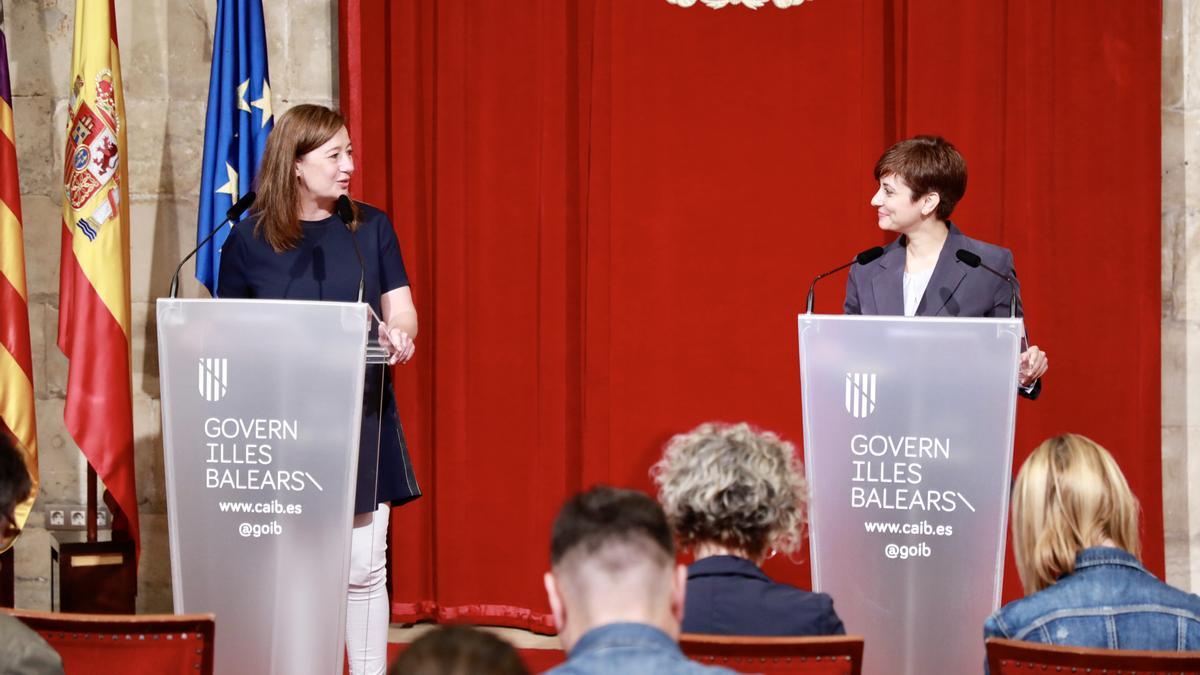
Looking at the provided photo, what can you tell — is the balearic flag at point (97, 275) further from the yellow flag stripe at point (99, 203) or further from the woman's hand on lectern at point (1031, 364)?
the woman's hand on lectern at point (1031, 364)

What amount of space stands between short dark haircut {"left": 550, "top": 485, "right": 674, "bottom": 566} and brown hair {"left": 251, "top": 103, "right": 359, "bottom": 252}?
6.35ft

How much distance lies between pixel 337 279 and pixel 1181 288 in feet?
10.5

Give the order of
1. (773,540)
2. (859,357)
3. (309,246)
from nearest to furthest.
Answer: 1. (773,540)
2. (859,357)
3. (309,246)

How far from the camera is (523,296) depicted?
192 inches

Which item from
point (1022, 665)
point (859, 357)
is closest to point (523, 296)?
point (859, 357)

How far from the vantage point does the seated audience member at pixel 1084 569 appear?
217 centimetres

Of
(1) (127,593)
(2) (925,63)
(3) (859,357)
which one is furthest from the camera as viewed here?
(2) (925,63)

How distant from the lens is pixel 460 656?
4.13ft

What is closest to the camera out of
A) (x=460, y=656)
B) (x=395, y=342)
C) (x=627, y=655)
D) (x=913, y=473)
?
(x=460, y=656)

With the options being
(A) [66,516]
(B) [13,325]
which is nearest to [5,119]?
(B) [13,325]

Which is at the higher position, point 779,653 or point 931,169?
point 931,169

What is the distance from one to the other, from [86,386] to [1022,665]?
335 cm

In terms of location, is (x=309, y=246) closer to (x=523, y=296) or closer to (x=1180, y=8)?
(x=523, y=296)

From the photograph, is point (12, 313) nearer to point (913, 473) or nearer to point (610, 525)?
point (913, 473)
